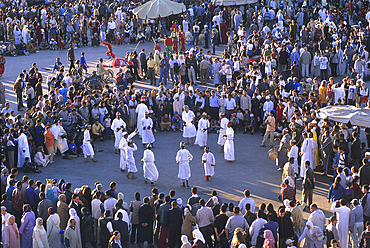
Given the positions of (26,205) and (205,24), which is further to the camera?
(205,24)

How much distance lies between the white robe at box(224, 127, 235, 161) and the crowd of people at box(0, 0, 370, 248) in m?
0.04

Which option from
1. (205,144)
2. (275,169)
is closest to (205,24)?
(205,144)

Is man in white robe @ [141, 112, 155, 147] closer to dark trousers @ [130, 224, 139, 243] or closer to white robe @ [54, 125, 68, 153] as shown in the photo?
→ white robe @ [54, 125, 68, 153]

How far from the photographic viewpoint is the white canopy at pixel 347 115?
14.8 m

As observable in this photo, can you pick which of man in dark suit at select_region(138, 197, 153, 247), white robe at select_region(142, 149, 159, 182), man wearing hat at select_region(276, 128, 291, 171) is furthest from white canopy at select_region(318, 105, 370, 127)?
man in dark suit at select_region(138, 197, 153, 247)

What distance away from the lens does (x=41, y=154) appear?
53.1 ft

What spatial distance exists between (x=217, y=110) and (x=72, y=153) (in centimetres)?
565

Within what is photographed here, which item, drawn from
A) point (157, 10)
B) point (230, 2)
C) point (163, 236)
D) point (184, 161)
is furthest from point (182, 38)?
point (163, 236)

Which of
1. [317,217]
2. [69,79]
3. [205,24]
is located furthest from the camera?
[205,24]

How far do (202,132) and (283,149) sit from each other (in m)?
3.07

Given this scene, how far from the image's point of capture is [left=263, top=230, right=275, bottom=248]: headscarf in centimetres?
1005

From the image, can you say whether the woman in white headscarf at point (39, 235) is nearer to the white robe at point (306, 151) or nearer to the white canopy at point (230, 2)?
the white robe at point (306, 151)

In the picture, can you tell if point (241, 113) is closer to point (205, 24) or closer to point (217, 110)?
point (217, 110)

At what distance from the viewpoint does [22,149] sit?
1569cm
